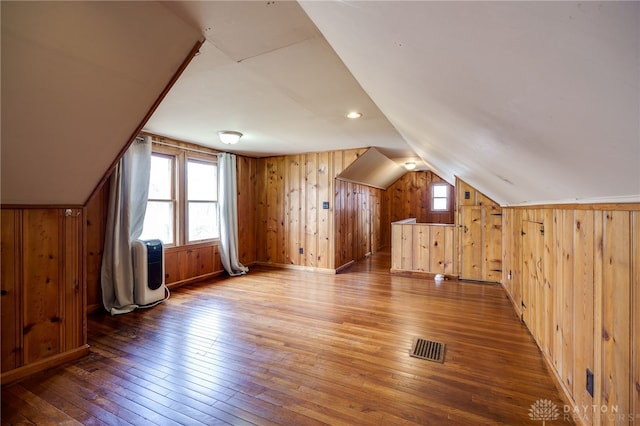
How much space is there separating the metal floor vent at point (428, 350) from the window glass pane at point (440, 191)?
690 cm

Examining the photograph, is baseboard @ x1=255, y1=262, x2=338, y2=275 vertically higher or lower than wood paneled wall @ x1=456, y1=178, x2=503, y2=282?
lower

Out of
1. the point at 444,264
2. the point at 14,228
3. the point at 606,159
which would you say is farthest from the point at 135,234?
the point at 444,264

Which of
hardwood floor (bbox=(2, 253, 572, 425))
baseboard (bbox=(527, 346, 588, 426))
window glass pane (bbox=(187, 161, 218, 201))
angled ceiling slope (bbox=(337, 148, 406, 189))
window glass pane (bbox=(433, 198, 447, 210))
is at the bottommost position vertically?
hardwood floor (bbox=(2, 253, 572, 425))

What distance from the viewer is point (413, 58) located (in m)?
0.92

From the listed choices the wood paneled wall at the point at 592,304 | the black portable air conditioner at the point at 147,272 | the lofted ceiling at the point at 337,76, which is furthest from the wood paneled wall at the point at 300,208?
the wood paneled wall at the point at 592,304

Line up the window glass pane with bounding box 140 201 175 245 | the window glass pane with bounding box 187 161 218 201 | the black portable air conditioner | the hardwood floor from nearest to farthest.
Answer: the hardwood floor < the black portable air conditioner < the window glass pane with bounding box 140 201 175 245 < the window glass pane with bounding box 187 161 218 201

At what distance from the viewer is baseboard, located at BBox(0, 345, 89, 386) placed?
1.93 m

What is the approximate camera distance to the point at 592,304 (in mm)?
1355

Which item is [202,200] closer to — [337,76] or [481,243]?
[337,76]

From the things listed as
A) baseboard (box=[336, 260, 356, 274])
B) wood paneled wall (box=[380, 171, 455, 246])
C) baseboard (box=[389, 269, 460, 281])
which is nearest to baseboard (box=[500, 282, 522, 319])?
baseboard (box=[389, 269, 460, 281])

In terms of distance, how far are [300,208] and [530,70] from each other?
16.5 feet

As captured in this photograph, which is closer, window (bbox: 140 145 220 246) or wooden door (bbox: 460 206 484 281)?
window (bbox: 140 145 220 246)

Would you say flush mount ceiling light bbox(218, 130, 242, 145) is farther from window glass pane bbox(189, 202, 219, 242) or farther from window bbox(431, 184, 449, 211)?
window bbox(431, 184, 449, 211)

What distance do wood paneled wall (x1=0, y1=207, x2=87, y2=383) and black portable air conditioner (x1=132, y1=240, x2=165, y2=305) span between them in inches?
43.5
